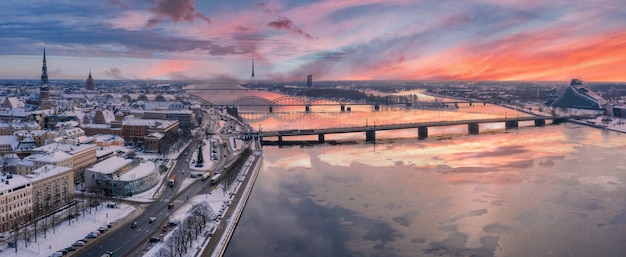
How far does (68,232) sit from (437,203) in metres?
9.65

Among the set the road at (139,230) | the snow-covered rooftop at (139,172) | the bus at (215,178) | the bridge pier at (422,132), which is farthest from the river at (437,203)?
the bridge pier at (422,132)

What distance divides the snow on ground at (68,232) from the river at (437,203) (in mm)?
3240

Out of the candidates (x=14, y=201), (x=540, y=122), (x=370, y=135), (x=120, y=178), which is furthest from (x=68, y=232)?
(x=540, y=122)

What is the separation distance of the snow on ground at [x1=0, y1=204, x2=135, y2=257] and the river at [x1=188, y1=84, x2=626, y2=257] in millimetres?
3240

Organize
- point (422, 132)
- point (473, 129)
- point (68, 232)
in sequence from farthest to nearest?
point (473, 129) < point (422, 132) < point (68, 232)

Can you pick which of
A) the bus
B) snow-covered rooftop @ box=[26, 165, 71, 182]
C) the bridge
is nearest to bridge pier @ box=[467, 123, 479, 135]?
the bridge

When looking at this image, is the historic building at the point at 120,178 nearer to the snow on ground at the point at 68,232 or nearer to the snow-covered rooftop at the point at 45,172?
the snow-covered rooftop at the point at 45,172

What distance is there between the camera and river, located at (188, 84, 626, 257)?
37.0 feet

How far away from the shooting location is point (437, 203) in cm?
1441

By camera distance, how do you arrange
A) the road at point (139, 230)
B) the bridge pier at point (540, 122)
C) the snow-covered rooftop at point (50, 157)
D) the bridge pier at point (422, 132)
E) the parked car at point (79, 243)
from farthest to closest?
the bridge pier at point (540, 122)
the bridge pier at point (422, 132)
the snow-covered rooftop at point (50, 157)
the parked car at point (79, 243)
the road at point (139, 230)

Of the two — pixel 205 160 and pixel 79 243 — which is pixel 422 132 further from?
pixel 79 243

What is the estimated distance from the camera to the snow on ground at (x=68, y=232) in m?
10.3

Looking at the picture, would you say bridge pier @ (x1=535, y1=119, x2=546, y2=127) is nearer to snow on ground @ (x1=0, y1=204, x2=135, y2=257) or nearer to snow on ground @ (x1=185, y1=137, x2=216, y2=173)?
snow on ground @ (x1=185, y1=137, x2=216, y2=173)

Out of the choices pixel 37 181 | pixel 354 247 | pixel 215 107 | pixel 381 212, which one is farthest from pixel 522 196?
pixel 215 107
